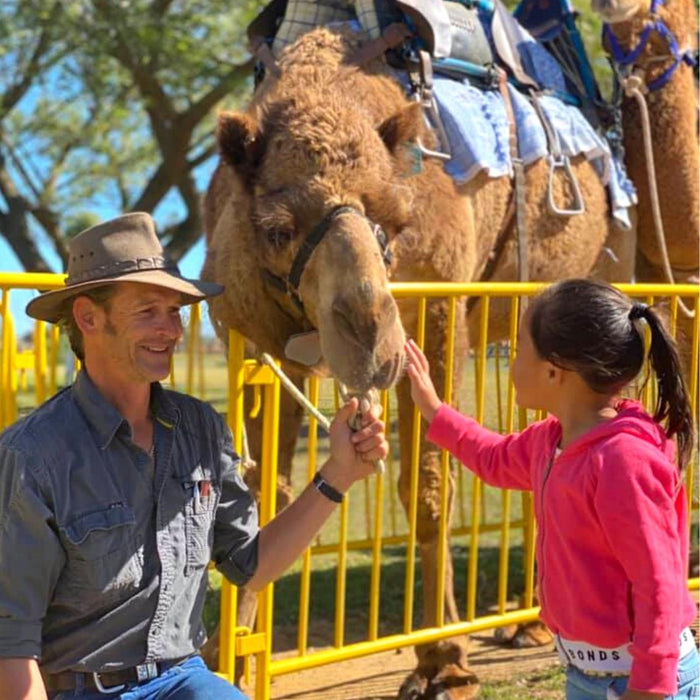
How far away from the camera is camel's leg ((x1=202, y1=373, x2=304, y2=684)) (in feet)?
16.0

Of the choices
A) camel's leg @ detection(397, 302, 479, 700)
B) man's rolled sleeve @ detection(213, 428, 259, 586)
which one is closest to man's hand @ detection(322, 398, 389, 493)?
man's rolled sleeve @ detection(213, 428, 259, 586)

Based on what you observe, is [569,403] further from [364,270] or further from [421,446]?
[421,446]

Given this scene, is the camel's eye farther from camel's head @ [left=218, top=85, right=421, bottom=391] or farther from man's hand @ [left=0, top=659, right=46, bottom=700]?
man's hand @ [left=0, top=659, right=46, bottom=700]

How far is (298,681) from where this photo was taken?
5.42 meters

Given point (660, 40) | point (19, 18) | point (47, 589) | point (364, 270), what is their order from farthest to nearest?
point (19, 18) < point (660, 40) < point (364, 270) < point (47, 589)

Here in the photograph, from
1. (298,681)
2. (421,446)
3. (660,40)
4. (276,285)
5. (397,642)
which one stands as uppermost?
(660,40)

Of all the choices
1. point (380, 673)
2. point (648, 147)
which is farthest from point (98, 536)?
point (648, 147)

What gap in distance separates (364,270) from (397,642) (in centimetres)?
175

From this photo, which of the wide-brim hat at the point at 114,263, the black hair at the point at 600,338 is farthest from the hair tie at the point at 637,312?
the wide-brim hat at the point at 114,263

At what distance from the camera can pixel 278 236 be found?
14.0 feet

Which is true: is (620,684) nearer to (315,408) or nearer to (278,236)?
(315,408)

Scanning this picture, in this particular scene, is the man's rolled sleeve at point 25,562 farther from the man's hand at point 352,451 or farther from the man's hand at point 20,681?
the man's hand at point 352,451

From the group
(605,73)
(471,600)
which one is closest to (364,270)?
(471,600)

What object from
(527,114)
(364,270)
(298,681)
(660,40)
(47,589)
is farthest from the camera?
(660,40)
